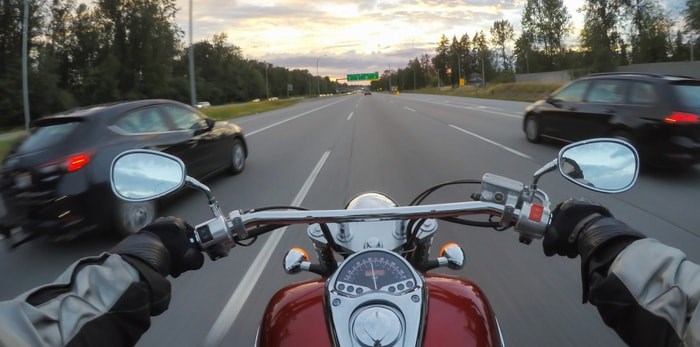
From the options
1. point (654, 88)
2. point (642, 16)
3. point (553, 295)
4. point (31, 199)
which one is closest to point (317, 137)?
point (654, 88)

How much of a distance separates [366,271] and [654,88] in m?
9.39

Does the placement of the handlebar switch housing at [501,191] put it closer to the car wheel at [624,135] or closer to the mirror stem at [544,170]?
the mirror stem at [544,170]

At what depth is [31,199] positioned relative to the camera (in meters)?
5.95

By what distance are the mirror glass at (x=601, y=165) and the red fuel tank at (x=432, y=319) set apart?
61 cm

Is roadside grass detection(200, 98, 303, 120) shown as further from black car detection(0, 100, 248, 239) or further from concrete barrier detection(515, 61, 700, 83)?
concrete barrier detection(515, 61, 700, 83)

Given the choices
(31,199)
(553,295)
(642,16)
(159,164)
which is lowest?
(553,295)

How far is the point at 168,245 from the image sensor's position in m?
2.09

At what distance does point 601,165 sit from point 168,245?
171 centimetres

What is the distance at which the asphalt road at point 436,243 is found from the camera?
3.86m

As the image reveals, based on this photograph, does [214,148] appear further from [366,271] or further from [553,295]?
[366,271]

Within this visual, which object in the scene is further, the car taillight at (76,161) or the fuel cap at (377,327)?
the car taillight at (76,161)

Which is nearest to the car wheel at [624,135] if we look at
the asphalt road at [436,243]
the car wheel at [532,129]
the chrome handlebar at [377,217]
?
the asphalt road at [436,243]

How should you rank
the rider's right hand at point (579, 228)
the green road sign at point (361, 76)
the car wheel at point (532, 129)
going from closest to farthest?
the rider's right hand at point (579, 228) < the car wheel at point (532, 129) < the green road sign at point (361, 76)

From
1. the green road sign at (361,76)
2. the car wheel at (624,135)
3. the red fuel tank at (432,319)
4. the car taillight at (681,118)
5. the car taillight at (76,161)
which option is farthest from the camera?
the green road sign at (361,76)
